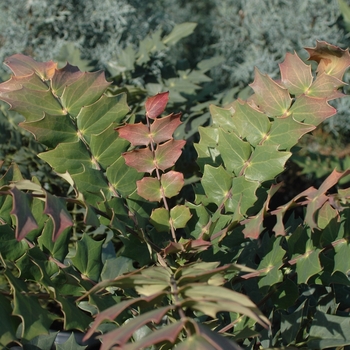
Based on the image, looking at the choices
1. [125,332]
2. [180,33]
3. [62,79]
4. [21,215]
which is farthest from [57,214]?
[180,33]

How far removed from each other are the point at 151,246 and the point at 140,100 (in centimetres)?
71

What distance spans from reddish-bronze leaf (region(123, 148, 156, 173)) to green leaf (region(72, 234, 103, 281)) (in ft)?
Answer: 0.36

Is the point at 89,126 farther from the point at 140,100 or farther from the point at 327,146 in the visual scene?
the point at 327,146

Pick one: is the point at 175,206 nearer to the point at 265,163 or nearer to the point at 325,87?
the point at 265,163

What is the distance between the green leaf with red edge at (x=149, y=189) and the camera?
2.13 ft

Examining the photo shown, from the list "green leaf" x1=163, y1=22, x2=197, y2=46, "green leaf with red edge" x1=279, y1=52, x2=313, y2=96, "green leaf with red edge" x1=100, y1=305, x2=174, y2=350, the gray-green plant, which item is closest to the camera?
"green leaf with red edge" x1=100, y1=305, x2=174, y2=350

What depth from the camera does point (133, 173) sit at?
69 cm

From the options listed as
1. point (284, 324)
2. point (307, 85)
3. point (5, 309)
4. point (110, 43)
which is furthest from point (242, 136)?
point (110, 43)

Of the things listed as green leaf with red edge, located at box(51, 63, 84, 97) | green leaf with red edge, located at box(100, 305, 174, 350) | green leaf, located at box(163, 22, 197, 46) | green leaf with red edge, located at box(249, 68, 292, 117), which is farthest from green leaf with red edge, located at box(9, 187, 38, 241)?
green leaf, located at box(163, 22, 197, 46)

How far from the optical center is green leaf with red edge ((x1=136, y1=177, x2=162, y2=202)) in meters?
0.65

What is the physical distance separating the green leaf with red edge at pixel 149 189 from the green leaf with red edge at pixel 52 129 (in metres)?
0.12

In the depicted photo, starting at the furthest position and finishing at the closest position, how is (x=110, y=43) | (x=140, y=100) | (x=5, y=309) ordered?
(x=110, y=43) → (x=140, y=100) → (x=5, y=309)

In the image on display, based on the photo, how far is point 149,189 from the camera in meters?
0.66

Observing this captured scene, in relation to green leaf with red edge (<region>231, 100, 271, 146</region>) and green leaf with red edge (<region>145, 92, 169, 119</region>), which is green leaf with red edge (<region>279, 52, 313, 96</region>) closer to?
green leaf with red edge (<region>231, 100, 271, 146</region>)
